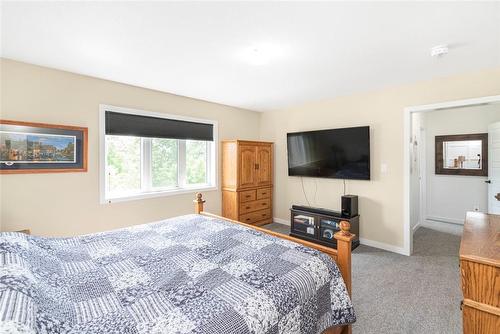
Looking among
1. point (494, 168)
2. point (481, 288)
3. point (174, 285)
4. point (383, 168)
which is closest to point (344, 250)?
point (481, 288)

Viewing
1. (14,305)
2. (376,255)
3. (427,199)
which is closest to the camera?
(14,305)

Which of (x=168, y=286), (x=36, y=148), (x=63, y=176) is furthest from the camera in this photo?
(x=63, y=176)

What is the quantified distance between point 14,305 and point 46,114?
259cm

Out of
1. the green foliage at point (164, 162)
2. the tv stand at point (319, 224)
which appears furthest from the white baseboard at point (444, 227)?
the green foliage at point (164, 162)

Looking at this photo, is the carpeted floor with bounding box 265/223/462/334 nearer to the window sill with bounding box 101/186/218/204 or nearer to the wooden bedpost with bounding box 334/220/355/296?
the wooden bedpost with bounding box 334/220/355/296

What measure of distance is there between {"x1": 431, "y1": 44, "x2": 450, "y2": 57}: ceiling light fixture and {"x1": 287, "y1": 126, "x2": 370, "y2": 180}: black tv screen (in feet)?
4.51

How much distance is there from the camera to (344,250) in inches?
65.6

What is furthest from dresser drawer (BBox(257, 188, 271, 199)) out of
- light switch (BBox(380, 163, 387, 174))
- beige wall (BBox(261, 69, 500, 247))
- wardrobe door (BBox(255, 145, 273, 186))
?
light switch (BBox(380, 163, 387, 174))

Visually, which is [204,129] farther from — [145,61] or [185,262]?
[185,262]

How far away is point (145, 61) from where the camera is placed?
8.31 feet

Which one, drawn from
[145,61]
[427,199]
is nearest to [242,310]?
[145,61]

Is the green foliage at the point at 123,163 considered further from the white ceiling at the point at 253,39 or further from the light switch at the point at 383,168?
the light switch at the point at 383,168

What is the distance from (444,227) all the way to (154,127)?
18.2 ft

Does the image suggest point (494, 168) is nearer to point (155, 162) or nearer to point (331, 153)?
point (331, 153)
